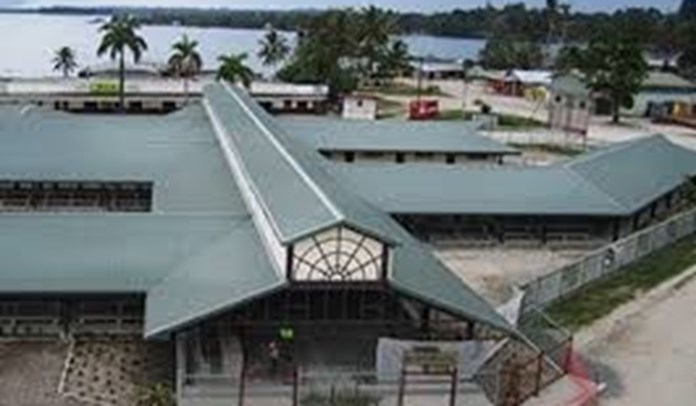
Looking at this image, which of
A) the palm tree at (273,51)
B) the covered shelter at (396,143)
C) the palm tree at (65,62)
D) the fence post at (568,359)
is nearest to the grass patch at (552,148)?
the covered shelter at (396,143)

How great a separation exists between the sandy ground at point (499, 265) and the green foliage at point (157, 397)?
15742 millimetres

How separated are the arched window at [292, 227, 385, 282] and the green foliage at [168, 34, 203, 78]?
246 feet

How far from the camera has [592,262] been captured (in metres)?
44.2

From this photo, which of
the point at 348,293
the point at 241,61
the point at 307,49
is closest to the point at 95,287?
the point at 348,293

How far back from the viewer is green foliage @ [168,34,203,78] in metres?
104

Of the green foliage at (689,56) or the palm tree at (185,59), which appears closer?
the palm tree at (185,59)

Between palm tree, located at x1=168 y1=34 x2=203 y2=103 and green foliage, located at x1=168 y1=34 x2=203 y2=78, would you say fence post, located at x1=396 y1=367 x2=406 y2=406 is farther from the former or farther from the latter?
green foliage, located at x1=168 y1=34 x2=203 y2=78

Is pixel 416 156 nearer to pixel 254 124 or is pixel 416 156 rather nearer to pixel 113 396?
pixel 254 124

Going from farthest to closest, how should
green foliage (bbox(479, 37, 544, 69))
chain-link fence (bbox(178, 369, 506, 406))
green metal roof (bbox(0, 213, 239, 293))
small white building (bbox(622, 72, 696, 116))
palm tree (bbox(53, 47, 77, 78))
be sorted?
green foliage (bbox(479, 37, 544, 69)), palm tree (bbox(53, 47, 77, 78)), small white building (bbox(622, 72, 696, 116)), green metal roof (bbox(0, 213, 239, 293)), chain-link fence (bbox(178, 369, 506, 406))

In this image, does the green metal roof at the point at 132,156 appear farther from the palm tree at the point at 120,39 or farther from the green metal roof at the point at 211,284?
the palm tree at the point at 120,39

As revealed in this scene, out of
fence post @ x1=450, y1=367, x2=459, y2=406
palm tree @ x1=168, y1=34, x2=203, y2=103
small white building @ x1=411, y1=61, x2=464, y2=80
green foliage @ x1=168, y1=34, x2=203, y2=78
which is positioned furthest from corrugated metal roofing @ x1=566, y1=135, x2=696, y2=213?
small white building @ x1=411, y1=61, x2=464, y2=80

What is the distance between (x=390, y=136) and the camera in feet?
229

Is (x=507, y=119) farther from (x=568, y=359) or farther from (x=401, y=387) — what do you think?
(x=401, y=387)

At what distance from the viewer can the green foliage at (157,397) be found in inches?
1139
